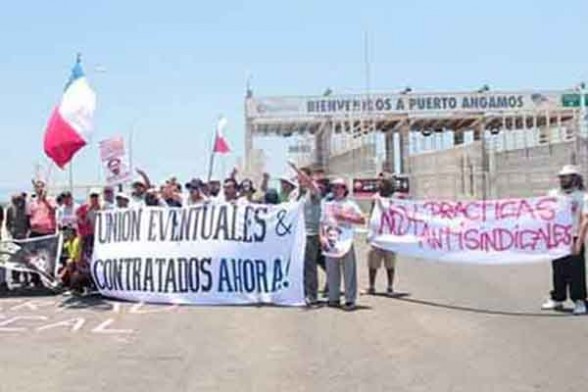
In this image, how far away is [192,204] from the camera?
1348cm

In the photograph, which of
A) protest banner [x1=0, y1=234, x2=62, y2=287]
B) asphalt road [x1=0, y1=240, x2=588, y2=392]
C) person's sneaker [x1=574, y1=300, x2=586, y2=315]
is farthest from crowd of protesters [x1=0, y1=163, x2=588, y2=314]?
asphalt road [x1=0, y1=240, x2=588, y2=392]

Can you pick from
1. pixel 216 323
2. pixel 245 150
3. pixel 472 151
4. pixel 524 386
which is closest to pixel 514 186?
pixel 472 151

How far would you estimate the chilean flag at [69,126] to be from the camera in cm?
1389

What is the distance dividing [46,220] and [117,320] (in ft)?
13.2

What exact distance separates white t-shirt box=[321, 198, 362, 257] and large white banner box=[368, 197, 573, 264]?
3.78ft

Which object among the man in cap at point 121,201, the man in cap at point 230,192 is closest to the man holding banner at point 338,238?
the man in cap at point 230,192

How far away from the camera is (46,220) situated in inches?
576

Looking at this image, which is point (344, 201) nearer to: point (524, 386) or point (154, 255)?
point (154, 255)

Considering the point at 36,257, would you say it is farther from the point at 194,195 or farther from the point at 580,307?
the point at 580,307

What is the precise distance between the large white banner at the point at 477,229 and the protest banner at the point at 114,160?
523cm

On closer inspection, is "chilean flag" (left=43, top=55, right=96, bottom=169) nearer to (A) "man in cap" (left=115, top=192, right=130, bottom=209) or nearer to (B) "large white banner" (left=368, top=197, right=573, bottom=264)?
(A) "man in cap" (left=115, top=192, right=130, bottom=209)

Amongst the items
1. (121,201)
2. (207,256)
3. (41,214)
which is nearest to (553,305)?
(207,256)

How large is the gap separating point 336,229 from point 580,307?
303 cm

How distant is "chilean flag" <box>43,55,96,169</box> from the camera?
13.9 meters
